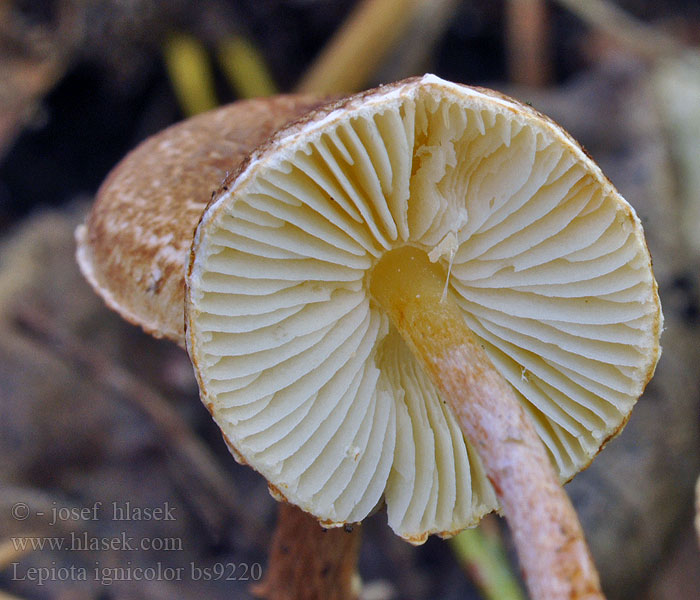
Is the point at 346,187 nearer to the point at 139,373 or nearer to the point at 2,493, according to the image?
the point at 2,493

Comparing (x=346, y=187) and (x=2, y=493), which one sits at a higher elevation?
(x=346, y=187)

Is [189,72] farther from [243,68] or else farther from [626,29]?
[626,29]

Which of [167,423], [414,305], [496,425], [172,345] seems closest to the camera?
[496,425]

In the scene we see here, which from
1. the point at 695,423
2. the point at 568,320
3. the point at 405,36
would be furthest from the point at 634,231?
the point at 405,36

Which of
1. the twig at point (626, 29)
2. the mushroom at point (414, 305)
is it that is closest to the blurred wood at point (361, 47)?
the twig at point (626, 29)

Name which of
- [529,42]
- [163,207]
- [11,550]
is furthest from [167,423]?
[529,42]

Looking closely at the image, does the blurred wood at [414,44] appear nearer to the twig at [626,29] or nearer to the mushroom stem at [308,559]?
the twig at [626,29]
